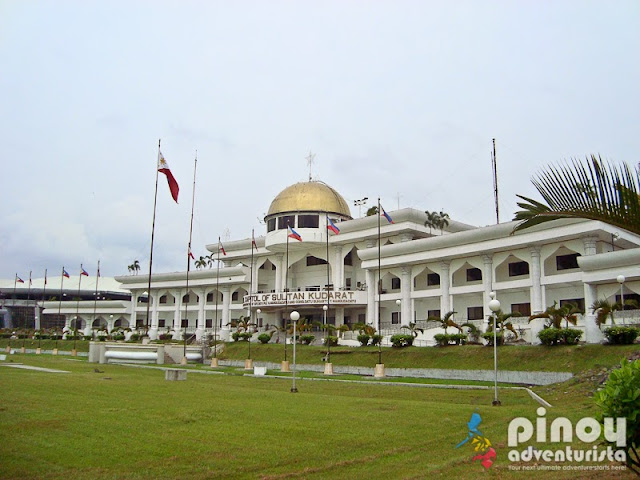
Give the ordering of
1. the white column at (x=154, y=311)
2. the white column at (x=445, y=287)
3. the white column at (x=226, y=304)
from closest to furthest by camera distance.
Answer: the white column at (x=445, y=287) < the white column at (x=226, y=304) < the white column at (x=154, y=311)

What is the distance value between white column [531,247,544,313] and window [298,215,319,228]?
25655 millimetres

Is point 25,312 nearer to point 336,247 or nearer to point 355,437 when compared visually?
point 336,247

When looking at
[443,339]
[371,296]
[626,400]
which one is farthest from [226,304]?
[626,400]

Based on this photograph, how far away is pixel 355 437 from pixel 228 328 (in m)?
57.6

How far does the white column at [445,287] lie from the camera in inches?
1898

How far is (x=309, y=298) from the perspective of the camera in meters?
55.9

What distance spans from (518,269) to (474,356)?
51.8 ft

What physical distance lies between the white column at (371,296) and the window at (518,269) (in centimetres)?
1289

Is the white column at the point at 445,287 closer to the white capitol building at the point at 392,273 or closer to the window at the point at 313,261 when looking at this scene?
the white capitol building at the point at 392,273

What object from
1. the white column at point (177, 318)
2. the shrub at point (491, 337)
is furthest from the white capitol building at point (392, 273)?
the shrub at point (491, 337)

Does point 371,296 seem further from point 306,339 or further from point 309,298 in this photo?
point 306,339

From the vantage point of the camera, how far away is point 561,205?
8.77 m

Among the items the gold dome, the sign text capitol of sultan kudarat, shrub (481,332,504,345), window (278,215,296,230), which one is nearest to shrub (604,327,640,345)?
shrub (481,332,504,345)

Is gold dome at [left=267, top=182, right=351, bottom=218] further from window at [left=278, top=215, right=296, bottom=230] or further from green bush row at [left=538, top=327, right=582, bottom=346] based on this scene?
green bush row at [left=538, top=327, right=582, bottom=346]
